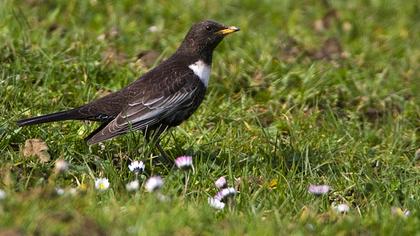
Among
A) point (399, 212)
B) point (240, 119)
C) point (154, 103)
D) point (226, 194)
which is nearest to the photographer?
point (399, 212)

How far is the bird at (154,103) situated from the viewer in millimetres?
6918

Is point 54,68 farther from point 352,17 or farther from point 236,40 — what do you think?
point 352,17

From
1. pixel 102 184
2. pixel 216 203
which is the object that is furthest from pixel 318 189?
pixel 102 184

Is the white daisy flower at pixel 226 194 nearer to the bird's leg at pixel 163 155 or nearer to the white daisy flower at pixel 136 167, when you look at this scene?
the white daisy flower at pixel 136 167

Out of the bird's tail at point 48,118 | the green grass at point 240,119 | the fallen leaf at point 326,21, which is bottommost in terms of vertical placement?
the fallen leaf at point 326,21

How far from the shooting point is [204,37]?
774 cm

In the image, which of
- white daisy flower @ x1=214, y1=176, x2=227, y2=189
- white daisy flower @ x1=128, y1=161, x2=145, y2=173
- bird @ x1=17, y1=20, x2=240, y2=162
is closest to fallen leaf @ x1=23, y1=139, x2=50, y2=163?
bird @ x1=17, y1=20, x2=240, y2=162

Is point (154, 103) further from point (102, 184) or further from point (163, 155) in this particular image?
point (102, 184)

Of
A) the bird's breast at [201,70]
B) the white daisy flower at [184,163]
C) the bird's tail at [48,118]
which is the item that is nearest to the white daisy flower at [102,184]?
the white daisy flower at [184,163]

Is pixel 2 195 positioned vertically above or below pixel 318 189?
above

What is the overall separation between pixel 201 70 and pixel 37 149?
61.5 inches

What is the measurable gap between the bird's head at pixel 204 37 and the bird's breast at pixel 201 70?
0.44 feet

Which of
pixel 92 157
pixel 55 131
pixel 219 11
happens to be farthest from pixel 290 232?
pixel 219 11

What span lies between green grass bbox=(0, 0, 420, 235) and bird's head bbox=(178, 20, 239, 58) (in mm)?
632
